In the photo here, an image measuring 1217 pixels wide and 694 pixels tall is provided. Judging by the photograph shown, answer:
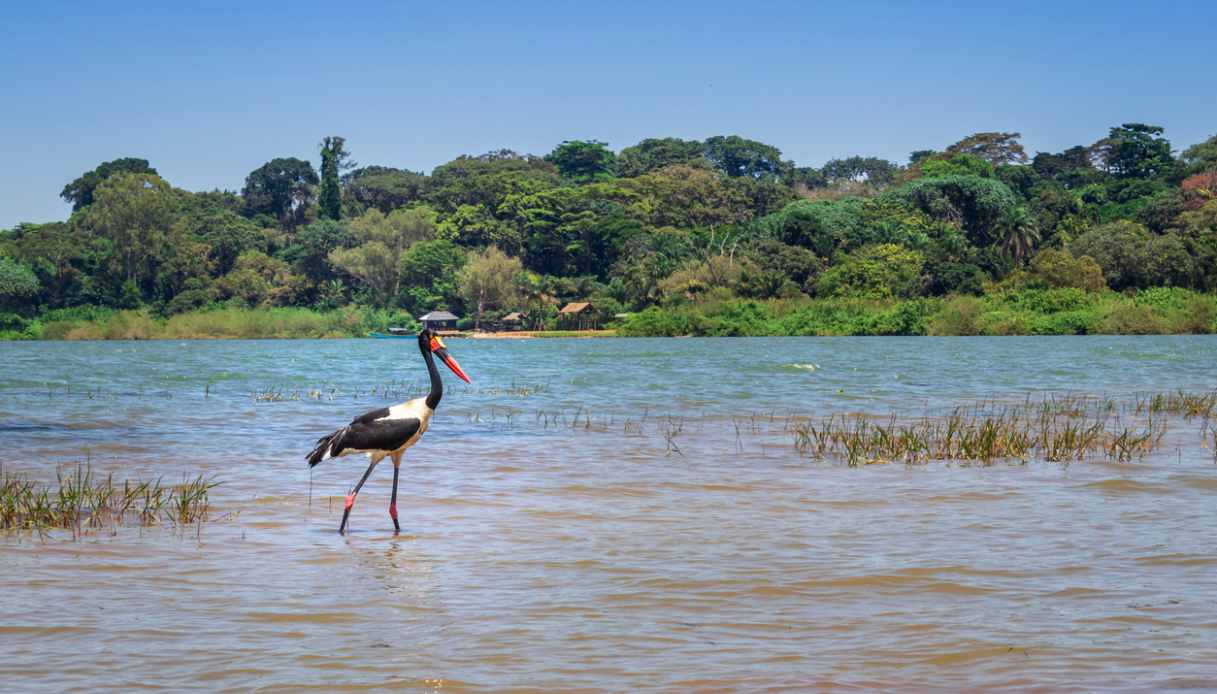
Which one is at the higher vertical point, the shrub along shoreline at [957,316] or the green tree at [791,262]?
the green tree at [791,262]

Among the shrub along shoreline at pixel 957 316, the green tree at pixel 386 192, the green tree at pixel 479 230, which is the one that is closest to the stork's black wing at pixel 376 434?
the shrub along shoreline at pixel 957 316

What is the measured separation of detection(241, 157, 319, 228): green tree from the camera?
150 meters

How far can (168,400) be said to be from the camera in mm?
28125

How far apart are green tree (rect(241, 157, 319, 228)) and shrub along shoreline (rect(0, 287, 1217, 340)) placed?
43919 millimetres

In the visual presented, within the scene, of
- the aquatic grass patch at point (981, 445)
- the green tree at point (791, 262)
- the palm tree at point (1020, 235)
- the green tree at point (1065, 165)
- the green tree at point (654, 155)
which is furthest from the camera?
the green tree at point (654, 155)

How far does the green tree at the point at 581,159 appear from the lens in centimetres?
15375

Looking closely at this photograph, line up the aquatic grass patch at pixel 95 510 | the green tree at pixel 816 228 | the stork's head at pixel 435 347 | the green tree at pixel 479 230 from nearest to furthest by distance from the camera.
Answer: the aquatic grass patch at pixel 95 510 < the stork's head at pixel 435 347 < the green tree at pixel 816 228 < the green tree at pixel 479 230

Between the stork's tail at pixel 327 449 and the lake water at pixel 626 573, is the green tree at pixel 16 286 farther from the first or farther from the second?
the stork's tail at pixel 327 449

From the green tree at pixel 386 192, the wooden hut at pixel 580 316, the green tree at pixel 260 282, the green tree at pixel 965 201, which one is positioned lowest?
the wooden hut at pixel 580 316

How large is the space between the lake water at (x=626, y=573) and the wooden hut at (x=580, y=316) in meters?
83.7

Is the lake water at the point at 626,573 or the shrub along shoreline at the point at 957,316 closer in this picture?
the lake water at the point at 626,573

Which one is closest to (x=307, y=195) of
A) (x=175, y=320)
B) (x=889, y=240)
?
(x=175, y=320)

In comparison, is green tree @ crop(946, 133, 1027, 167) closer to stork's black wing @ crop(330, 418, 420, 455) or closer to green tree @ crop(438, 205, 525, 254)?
green tree @ crop(438, 205, 525, 254)

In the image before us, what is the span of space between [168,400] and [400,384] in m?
7.39
